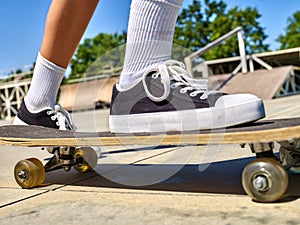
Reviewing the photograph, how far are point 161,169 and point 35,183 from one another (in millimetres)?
469

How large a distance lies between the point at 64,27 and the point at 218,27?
19262 millimetres

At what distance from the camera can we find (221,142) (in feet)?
2.88

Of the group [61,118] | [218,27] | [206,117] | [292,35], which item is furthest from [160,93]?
[292,35]

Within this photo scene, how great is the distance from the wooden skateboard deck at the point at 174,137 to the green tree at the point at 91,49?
24651 millimetres

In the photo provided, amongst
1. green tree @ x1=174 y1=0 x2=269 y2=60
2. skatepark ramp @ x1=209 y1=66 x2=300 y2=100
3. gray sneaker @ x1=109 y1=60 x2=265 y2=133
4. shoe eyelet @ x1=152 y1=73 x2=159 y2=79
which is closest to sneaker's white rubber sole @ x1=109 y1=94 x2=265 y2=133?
gray sneaker @ x1=109 y1=60 x2=265 y2=133

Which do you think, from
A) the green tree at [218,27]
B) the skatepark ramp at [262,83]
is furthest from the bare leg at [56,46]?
the green tree at [218,27]

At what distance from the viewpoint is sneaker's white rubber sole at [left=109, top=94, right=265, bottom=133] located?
0.94 metres

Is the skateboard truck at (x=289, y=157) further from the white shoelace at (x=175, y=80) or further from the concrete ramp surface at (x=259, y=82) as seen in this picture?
the concrete ramp surface at (x=259, y=82)

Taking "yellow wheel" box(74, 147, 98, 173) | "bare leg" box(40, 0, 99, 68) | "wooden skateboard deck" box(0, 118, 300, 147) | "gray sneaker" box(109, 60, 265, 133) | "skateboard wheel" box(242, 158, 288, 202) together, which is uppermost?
"bare leg" box(40, 0, 99, 68)

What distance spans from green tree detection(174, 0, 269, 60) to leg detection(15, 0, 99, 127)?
18.3 metres

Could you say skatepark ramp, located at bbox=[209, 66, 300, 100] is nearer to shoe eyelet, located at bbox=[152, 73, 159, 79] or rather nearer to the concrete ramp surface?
the concrete ramp surface

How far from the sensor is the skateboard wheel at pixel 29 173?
4.05 ft

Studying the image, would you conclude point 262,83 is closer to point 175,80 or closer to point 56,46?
point 56,46

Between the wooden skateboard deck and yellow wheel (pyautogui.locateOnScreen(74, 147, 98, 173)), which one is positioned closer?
the wooden skateboard deck
